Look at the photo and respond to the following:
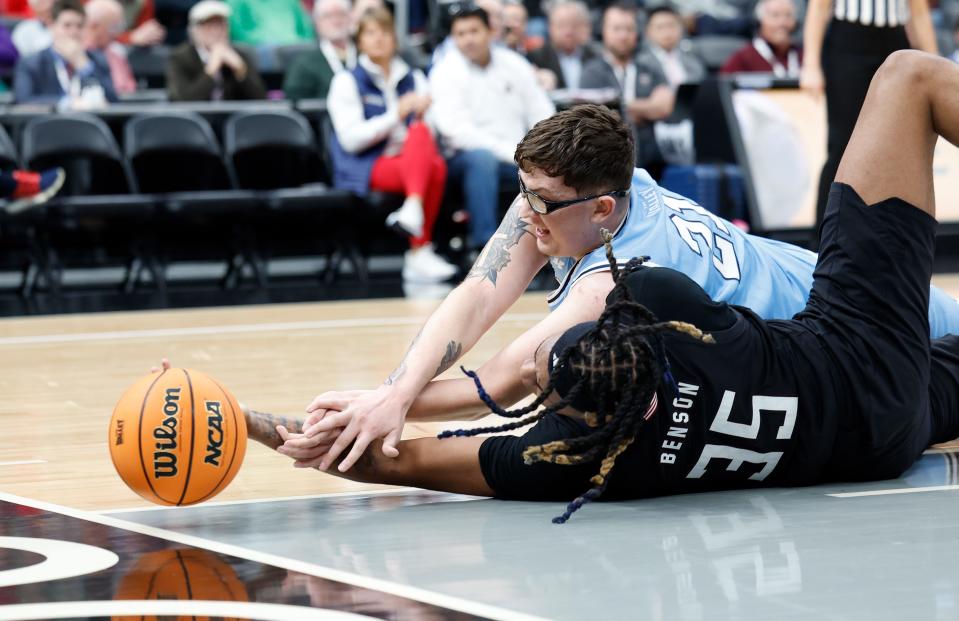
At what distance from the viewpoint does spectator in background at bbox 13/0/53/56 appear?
11.1m

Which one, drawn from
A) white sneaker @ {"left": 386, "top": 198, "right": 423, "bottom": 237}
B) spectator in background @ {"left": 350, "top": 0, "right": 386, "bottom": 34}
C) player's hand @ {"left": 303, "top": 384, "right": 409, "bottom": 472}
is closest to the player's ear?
player's hand @ {"left": 303, "top": 384, "right": 409, "bottom": 472}

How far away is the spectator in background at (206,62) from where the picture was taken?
10.8 meters

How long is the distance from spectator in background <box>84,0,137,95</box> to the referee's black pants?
5.91 meters

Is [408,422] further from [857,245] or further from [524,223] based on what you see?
[857,245]

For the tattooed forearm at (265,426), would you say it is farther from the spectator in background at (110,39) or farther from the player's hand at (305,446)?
the spectator in background at (110,39)

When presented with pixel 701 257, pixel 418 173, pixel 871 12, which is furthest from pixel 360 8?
pixel 701 257

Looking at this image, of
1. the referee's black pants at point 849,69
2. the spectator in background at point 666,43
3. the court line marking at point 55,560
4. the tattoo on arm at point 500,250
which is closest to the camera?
the court line marking at point 55,560

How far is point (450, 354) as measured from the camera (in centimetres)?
373

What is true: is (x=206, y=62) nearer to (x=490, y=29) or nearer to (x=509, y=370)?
(x=490, y=29)

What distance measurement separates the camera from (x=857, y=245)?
139 inches

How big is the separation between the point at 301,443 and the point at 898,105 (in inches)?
63.6

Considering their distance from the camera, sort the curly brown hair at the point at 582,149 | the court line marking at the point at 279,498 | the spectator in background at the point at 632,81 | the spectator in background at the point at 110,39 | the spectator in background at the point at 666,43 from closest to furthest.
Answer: the curly brown hair at the point at 582,149 → the court line marking at the point at 279,498 → the spectator in background at the point at 110,39 → the spectator in background at the point at 632,81 → the spectator in background at the point at 666,43

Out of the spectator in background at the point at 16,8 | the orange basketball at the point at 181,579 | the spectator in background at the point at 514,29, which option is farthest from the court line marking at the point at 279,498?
the spectator in background at the point at 16,8

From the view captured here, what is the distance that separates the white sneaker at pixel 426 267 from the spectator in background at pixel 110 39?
2657mm
